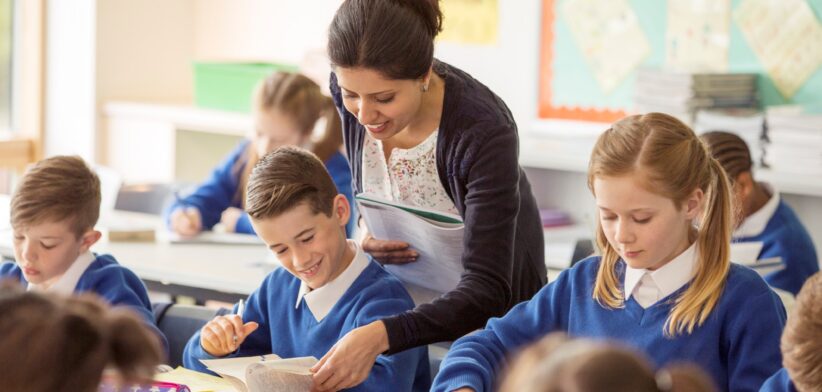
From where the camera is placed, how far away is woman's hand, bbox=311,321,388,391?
1812 millimetres

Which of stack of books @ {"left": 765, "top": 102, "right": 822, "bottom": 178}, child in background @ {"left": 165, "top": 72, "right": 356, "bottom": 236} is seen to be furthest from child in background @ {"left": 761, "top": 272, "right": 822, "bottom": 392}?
child in background @ {"left": 165, "top": 72, "right": 356, "bottom": 236}

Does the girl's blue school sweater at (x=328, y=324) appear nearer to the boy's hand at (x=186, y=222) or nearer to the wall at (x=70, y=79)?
the boy's hand at (x=186, y=222)

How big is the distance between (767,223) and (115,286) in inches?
66.6

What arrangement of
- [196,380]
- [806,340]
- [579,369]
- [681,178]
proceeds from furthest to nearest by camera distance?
1. [196,380]
2. [681,178]
3. [806,340]
4. [579,369]

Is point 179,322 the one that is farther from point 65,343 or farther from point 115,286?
point 65,343

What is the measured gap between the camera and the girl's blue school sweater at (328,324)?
6.40 feet

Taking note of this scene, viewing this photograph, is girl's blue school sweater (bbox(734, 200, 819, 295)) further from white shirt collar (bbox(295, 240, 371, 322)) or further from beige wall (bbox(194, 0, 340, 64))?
beige wall (bbox(194, 0, 340, 64))

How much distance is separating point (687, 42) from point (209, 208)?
1.58 meters

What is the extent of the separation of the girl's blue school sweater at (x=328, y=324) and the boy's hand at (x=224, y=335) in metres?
0.02

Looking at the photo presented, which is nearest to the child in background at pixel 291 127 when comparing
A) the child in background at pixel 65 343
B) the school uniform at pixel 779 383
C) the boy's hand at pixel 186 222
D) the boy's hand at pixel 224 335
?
the boy's hand at pixel 186 222

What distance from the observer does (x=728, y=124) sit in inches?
135

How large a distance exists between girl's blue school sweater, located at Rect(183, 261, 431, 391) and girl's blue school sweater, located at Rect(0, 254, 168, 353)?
16cm

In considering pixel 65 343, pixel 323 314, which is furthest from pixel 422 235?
pixel 65 343

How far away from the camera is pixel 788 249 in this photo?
3053 mm
